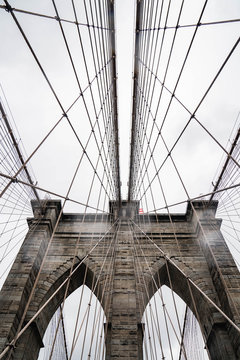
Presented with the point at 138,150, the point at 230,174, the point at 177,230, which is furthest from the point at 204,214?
the point at 138,150

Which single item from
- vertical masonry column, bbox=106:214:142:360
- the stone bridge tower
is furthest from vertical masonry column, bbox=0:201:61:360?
vertical masonry column, bbox=106:214:142:360

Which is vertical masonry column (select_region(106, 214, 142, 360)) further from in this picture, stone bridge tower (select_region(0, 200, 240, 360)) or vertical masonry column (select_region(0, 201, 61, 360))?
vertical masonry column (select_region(0, 201, 61, 360))

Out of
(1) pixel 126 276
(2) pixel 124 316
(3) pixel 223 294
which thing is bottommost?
(2) pixel 124 316

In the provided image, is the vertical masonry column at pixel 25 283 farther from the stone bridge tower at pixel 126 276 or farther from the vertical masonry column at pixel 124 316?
the vertical masonry column at pixel 124 316

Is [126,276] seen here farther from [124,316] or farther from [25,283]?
[25,283]

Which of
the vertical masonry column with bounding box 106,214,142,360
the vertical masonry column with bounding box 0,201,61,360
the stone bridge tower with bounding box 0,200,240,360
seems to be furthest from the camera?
the vertical masonry column with bounding box 0,201,61,360

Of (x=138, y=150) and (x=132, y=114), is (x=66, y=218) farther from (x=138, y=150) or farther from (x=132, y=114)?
(x=132, y=114)

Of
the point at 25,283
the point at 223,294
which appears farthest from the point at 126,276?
the point at 25,283

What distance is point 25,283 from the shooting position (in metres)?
6.70

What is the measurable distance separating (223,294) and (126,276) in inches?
105

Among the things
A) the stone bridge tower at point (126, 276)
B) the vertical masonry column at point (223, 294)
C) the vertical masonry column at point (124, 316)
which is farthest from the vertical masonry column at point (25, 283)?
the vertical masonry column at point (223, 294)

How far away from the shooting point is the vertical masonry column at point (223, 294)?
5613 mm

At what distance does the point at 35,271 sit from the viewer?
288 inches

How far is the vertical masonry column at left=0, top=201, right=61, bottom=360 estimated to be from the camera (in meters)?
5.79
